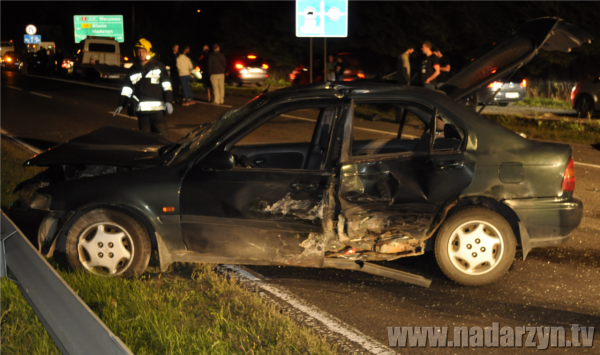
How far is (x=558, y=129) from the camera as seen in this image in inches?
563

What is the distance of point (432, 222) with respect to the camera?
5.11 meters

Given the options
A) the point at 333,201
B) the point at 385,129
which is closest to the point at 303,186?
the point at 333,201

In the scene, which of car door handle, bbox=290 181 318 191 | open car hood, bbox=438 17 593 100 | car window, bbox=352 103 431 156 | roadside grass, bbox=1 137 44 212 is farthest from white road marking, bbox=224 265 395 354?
roadside grass, bbox=1 137 44 212

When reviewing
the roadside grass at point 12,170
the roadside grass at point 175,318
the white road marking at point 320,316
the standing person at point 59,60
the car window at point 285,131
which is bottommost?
the white road marking at point 320,316

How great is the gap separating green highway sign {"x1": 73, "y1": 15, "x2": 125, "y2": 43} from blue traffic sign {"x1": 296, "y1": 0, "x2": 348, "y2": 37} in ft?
154

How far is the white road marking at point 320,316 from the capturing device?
4191mm

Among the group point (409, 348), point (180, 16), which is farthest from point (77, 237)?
point (180, 16)

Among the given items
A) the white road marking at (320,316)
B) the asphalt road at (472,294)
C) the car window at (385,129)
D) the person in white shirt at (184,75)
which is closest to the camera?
the white road marking at (320,316)

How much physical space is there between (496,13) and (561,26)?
959 inches

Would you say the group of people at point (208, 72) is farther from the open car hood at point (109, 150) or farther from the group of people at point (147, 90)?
the open car hood at point (109, 150)

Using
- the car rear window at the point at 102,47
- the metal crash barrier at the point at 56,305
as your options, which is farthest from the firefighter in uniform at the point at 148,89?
the car rear window at the point at 102,47

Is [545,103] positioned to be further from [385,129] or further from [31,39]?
[31,39]

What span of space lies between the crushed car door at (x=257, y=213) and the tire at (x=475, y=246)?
37.8 inches

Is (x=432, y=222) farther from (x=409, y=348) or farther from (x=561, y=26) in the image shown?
(x=561, y=26)
